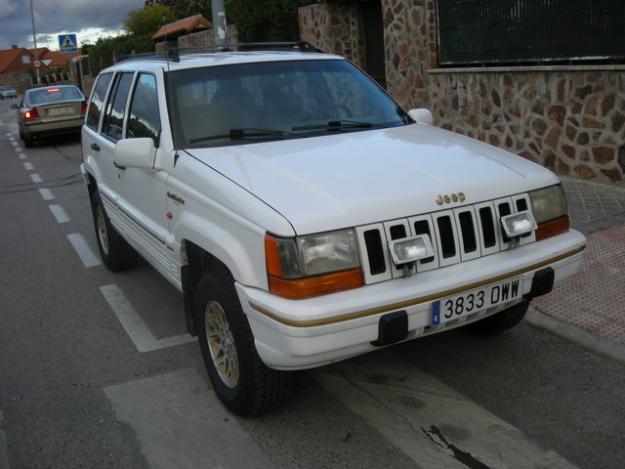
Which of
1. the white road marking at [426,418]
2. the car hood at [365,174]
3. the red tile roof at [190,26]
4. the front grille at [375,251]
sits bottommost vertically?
the white road marking at [426,418]

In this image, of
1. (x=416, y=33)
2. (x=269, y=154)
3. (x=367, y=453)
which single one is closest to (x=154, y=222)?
(x=269, y=154)

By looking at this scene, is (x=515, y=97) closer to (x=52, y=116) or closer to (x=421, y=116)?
(x=421, y=116)

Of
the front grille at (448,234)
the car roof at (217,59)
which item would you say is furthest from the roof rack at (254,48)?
the front grille at (448,234)

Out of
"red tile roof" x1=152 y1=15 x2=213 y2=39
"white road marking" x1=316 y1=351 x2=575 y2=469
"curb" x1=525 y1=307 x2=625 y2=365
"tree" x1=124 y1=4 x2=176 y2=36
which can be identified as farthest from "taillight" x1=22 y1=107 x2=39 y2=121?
"tree" x1=124 y1=4 x2=176 y2=36

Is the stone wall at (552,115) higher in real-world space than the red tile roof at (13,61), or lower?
lower

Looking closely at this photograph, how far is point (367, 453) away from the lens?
343 cm

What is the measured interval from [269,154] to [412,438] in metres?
1.67

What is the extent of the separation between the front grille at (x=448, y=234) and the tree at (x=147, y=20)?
39.1 meters

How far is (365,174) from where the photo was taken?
3635 mm

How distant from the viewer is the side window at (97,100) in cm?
622

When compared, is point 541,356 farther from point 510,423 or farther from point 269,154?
point 269,154

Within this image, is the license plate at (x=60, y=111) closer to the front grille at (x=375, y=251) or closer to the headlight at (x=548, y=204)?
the headlight at (x=548, y=204)

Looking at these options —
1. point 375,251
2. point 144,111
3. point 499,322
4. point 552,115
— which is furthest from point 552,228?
point 552,115

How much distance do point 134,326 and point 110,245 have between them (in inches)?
55.6
